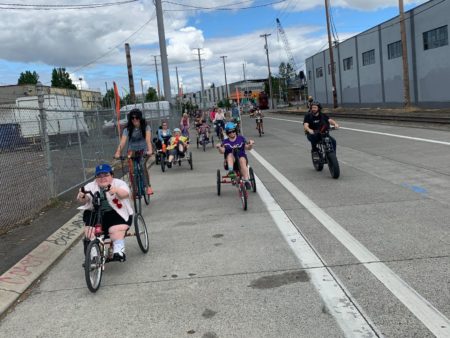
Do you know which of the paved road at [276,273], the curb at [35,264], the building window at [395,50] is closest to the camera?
the paved road at [276,273]

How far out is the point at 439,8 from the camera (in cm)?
3638

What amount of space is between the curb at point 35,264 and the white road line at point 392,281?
11.2 ft

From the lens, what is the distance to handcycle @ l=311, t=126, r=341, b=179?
35.0ft

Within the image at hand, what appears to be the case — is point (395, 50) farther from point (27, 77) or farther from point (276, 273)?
point (27, 77)

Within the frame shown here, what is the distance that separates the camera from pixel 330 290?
14.6 feet

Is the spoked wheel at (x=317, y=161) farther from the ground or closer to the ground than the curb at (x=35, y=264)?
farther from the ground

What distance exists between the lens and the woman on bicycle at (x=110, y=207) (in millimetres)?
5312

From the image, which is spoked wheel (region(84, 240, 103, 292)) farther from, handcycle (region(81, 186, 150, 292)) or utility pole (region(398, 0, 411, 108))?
utility pole (region(398, 0, 411, 108))

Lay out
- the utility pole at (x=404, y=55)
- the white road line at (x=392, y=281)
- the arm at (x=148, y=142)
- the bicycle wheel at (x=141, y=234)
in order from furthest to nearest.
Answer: the utility pole at (x=404, y=55), the arm at (x=148, y=142), the bicycle wheel at (x=141, y=234), the white road line at (x=392, y=281)

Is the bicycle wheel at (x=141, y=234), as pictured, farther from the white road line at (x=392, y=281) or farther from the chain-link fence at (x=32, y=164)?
the chain-link fence at (x=32, y=164)

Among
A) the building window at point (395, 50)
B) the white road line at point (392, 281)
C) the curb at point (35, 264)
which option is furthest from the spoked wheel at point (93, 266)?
the building window at point (395, 50)

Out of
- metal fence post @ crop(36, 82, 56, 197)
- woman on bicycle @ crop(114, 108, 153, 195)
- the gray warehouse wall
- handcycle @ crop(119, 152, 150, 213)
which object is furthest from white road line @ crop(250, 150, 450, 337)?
the gray warehouse wall

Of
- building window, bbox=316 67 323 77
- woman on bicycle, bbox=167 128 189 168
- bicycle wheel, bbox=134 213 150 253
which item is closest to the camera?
bicycle wheel, bbox=134 213 150 253

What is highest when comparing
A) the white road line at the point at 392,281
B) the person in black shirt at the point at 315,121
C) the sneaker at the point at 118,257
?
the person in black shirt at the point at 315,121
